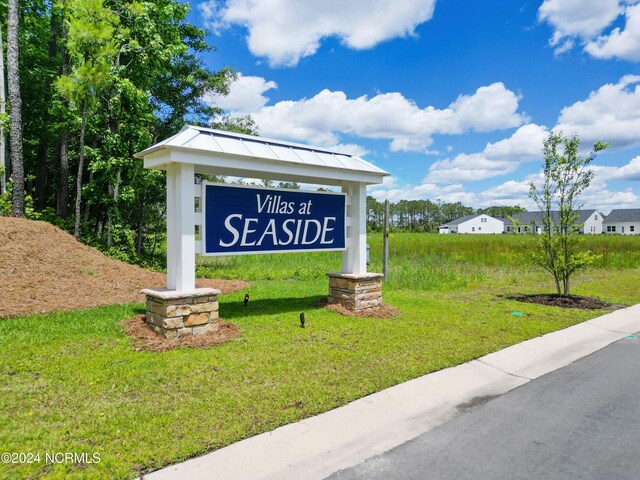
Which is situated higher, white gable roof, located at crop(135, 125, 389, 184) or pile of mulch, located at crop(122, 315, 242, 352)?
white gable roof, located at crop(135, 125, 389, 184)

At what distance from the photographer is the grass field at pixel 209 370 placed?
282 centimetres

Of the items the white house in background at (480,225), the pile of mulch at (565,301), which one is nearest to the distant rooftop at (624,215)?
the white house in background at (480,225)

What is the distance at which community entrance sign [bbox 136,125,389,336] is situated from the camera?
17.1ft

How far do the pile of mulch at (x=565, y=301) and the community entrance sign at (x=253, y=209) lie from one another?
4.11 meters

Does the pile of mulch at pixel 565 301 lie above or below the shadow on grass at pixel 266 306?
below

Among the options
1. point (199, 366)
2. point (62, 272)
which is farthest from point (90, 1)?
point (199, 366)

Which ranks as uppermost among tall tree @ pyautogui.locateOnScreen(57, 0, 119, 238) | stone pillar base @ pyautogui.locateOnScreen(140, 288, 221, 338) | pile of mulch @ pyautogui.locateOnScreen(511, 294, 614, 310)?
tall tree @ pyautogui.locateOnScreen(57, 0, 119, 238)

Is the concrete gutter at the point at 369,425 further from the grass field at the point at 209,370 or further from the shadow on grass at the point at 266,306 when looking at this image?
the shadow on grass at the point at 266,306

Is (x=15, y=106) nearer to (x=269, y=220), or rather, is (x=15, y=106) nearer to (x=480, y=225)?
(x=269, y=220)

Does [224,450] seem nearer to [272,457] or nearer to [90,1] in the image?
[272,457]

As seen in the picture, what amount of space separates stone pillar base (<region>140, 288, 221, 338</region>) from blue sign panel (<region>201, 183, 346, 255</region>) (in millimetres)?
676
